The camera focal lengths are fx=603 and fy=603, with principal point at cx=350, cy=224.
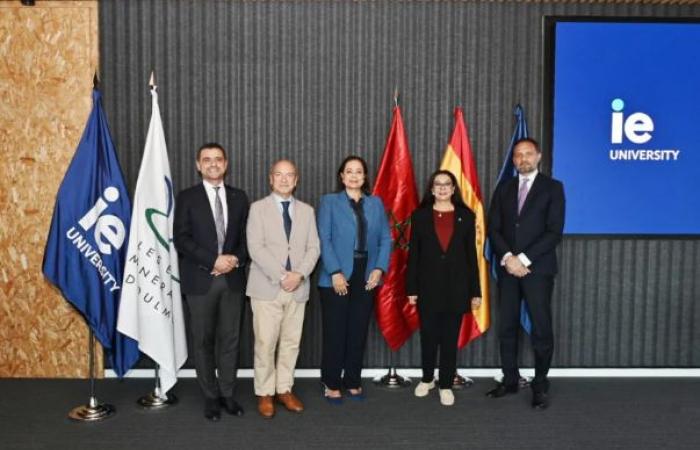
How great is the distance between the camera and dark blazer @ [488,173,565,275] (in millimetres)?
3666

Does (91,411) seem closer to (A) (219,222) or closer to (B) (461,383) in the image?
(A) (219,222)

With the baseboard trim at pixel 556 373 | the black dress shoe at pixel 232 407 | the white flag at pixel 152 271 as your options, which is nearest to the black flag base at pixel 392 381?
the baseboard trim at pixel 556 373

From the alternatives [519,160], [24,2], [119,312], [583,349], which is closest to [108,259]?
[119,312]

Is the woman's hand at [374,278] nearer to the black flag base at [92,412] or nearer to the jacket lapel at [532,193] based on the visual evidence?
the jacket lapel at [532,193]

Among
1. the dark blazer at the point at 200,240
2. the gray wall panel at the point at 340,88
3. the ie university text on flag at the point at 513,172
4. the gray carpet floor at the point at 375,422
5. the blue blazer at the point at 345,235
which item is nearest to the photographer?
the gray carpet floor at the point at 375,422

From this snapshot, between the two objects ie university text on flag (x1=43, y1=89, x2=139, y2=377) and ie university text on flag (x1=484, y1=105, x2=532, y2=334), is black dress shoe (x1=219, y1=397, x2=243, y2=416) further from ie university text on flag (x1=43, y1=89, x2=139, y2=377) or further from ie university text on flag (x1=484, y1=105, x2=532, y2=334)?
ie university text on flag (x1=484, y1=105, x2=532, y2=334)

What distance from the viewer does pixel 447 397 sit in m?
3.71

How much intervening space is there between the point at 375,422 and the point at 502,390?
0.95 metres

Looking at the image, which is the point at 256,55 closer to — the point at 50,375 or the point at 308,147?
the point at 308,147

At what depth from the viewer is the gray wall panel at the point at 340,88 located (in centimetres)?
421

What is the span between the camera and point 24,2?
4059 mm

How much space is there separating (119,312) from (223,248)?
2.55 ft

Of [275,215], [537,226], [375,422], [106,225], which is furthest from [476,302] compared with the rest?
[106,225]

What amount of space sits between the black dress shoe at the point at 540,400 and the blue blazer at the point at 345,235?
1199 mm
